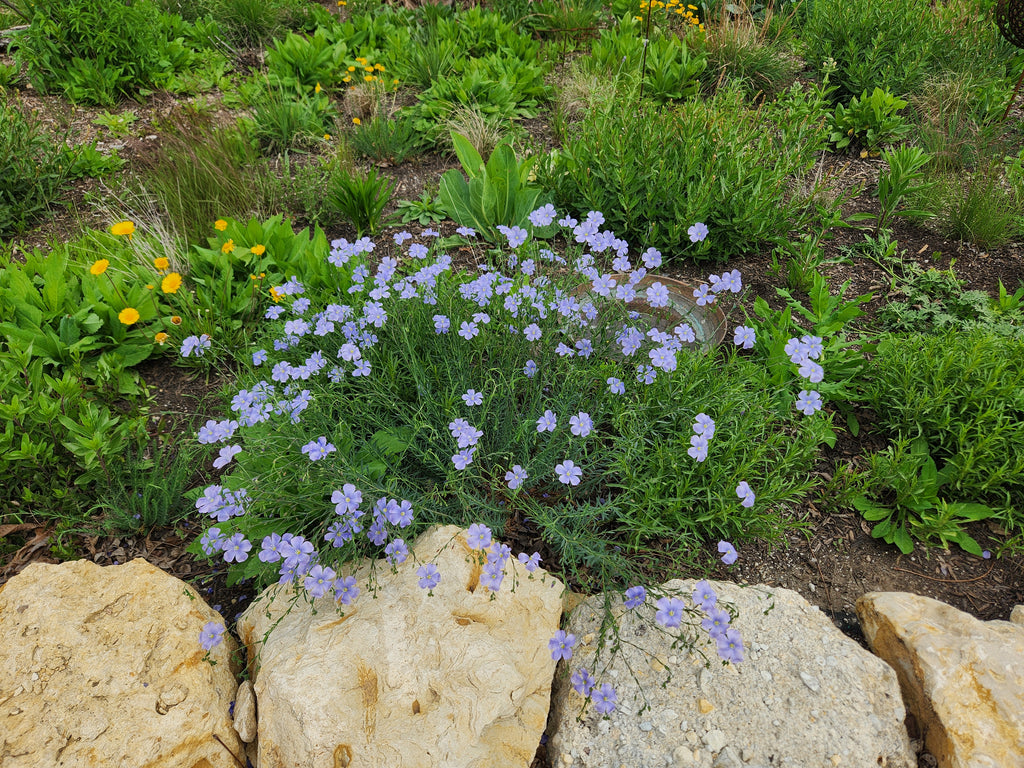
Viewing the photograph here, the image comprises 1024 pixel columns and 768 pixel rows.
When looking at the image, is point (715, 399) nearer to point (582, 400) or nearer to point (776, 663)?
point (582, 400)

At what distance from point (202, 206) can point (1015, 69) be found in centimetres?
561

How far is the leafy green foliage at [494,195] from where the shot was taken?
137 inches

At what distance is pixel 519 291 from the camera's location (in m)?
2.29

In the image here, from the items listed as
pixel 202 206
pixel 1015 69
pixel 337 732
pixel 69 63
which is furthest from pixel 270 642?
pixel 1015 69

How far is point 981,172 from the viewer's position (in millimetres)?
3631

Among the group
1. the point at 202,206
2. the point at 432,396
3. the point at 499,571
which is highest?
the point at 499,571

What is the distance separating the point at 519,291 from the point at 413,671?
1287mm

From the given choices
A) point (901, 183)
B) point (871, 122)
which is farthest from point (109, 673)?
point (871, 122)

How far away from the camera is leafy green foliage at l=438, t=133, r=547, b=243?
11.5 ft

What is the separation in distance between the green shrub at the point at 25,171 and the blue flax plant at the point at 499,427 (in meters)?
2.54

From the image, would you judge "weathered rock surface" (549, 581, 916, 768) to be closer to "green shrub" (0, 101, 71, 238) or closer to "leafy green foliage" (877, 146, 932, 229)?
"leafy green foliage" (877, 146, 932, 229)

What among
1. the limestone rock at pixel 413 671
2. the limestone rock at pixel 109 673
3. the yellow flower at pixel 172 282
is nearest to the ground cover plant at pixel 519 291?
the yellow flower at pixel 172 282

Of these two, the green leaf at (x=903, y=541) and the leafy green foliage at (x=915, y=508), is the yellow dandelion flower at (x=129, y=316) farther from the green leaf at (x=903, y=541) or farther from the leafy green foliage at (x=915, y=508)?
the green leaf at (x=903, y=541)

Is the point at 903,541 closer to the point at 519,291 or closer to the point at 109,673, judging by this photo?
the point at 519,291
